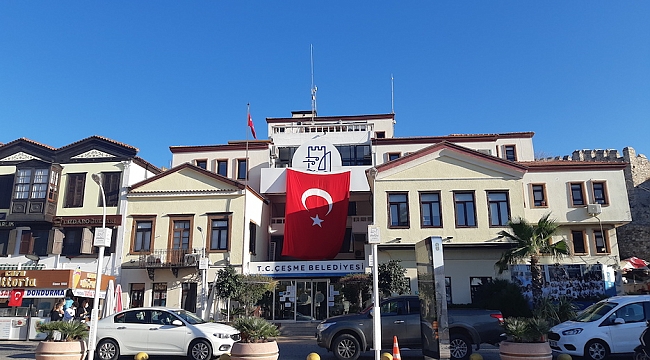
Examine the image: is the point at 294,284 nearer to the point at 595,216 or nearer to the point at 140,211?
the point at 140,211

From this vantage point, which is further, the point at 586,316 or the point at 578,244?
the point at 578,244

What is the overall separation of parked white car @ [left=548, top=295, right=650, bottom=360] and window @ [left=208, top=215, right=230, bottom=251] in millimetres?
16770

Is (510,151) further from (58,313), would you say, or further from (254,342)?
(58,313)

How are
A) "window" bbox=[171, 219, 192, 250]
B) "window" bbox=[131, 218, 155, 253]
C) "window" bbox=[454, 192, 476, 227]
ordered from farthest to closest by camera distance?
"window" bbox=[131, 218, 155, 253]
"window" bbox=[171, 219, 192, 250]
"window" bbox=[454, 192, 476, 227]

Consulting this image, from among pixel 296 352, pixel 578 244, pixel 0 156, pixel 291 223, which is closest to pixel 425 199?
pixel 291 223

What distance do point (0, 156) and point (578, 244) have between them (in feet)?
109

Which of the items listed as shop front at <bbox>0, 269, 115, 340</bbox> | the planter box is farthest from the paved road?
the planter box

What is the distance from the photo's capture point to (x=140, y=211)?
2641 cm

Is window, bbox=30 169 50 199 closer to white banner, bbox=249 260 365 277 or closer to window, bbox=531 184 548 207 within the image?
white banner, bbox=249 260 365 277

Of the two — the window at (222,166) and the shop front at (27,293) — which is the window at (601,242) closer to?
the window at (222,166)

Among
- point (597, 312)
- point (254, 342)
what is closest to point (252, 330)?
point (254, 342)

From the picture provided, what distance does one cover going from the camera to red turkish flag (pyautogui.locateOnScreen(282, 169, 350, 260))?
2720 centimetres

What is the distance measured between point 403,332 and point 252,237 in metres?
15.3

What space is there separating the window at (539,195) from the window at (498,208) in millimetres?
4859
